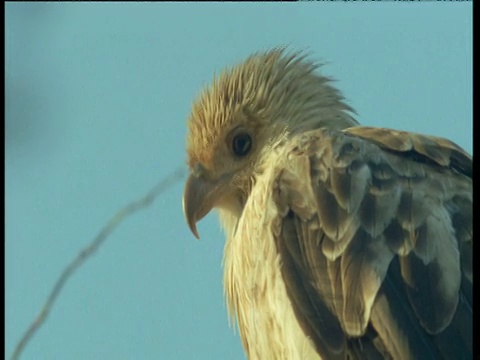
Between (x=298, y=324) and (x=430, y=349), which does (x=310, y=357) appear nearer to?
(x=298, y=324)

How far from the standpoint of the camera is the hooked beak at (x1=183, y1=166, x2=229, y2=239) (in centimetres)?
471

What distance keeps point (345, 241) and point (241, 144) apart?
129cm

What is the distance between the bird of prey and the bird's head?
1cm

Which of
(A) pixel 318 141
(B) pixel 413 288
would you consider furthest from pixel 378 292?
(A) pixel 318 141

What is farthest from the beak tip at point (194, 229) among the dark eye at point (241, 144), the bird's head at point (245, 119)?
the dark eye at point (241, 144)

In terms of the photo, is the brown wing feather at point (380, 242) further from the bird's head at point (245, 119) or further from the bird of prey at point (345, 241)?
the bird's head at point (245, 119)

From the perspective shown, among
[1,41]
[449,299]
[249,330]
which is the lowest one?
[249,330]

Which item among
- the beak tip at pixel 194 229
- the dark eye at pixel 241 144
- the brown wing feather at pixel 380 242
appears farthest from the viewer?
the dark eye at pixel 241 144

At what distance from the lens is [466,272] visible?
3.62 meters

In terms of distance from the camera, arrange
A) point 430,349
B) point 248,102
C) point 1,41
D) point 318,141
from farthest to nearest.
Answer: point 248,102 < point 318,141 < point 430,349 < point 1,41

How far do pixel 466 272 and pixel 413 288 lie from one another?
224 mm

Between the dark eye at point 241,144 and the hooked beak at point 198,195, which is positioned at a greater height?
the dark eye at point 241,144

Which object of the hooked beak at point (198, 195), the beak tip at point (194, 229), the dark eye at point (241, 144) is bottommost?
the beak tip at point (194, 229)

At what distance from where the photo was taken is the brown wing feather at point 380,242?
352cm
